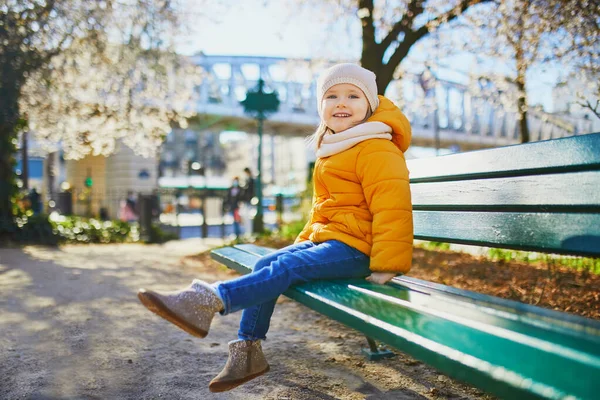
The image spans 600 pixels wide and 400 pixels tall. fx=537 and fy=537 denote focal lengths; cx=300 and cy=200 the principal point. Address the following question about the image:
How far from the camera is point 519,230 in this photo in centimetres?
227

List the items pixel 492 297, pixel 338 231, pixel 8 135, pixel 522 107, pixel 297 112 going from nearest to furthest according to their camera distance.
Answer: pixel 492 297, pixel 338 231, pixel 8 135, pixel 522 107, pixel 297 112

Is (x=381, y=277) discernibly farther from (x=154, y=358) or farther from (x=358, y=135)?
(x=154, y=358)

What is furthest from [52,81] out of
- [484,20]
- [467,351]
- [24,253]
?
[467,351]

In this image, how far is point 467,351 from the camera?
1.17 metres

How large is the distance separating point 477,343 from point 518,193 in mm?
1207

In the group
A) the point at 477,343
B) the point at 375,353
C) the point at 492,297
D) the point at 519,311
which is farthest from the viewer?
the point at 375,353

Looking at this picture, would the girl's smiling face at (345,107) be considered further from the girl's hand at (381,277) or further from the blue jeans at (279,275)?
the girl's hand at (381,277)

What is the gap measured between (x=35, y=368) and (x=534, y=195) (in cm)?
251

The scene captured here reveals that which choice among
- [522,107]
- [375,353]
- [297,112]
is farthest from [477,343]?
[297,112]

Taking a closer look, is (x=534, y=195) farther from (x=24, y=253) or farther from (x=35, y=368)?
(x=24, y=253)

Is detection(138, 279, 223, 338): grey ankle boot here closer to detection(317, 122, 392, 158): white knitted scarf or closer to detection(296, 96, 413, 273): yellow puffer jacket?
detection(296, 96, 413, 273): yellow puffer jacket

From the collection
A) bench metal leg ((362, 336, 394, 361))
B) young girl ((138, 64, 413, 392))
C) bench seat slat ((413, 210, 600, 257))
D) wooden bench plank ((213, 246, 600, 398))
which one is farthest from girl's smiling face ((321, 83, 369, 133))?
bench metal leg ((362, 336, 394, 361))

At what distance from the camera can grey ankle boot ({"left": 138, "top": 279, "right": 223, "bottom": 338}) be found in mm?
1813

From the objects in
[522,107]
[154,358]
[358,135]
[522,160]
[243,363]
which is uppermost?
[522,107]
